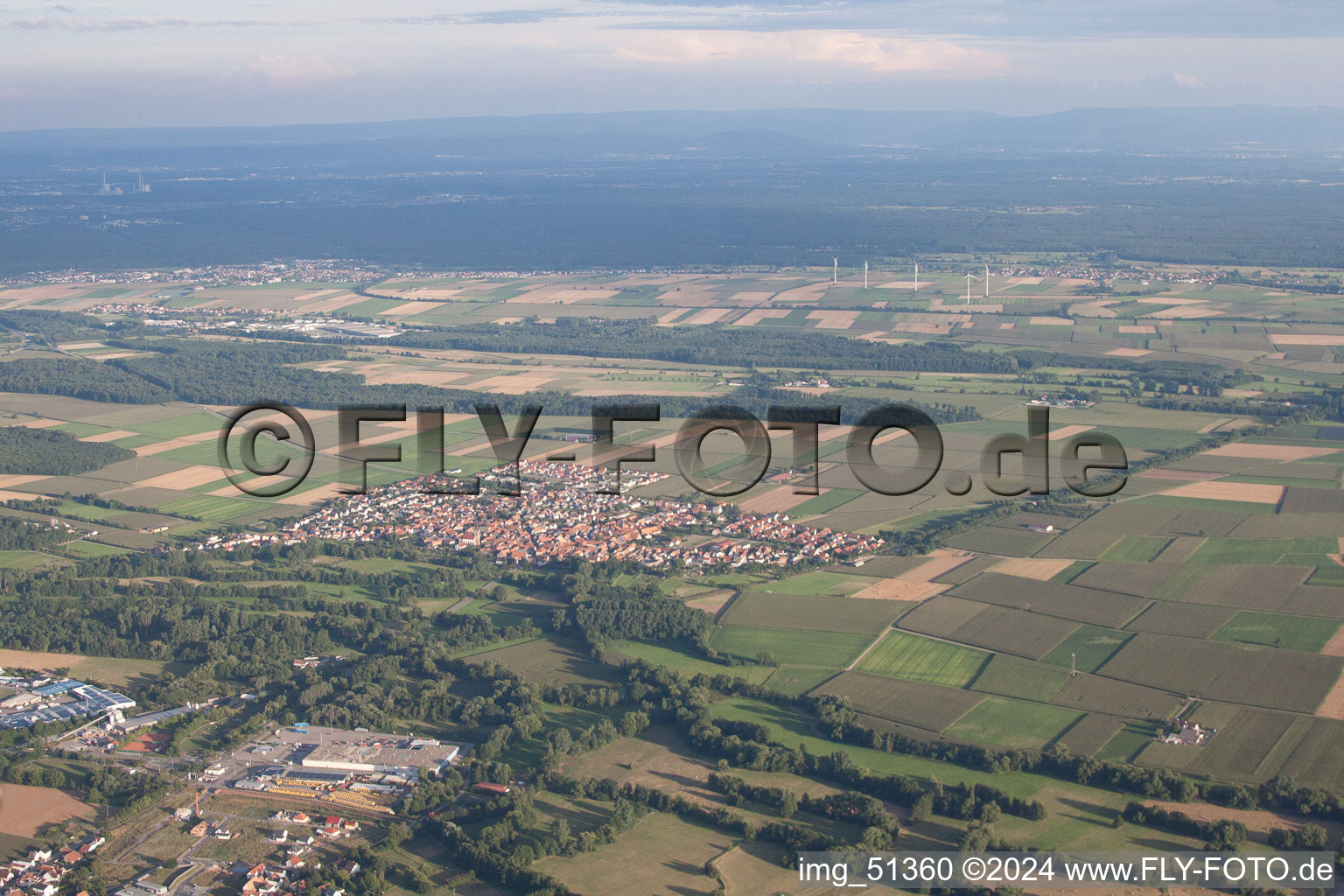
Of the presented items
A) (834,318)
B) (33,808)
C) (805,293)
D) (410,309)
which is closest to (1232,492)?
(33,808)

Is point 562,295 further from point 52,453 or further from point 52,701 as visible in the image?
point 52,701

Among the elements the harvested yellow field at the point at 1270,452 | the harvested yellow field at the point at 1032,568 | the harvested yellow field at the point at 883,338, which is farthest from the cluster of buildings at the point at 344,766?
the harvested yellow field at the point at 883,338

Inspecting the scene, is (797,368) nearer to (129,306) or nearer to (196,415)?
(196,415)

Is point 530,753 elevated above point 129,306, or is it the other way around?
point 129,306

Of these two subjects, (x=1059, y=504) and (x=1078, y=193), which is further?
(x=1078, y=193)

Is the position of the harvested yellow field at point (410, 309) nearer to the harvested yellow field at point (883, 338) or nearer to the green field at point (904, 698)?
the harvested yellow field at point (883, 338)

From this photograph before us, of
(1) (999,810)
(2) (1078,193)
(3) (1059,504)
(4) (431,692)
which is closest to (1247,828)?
(1) (999,810)
